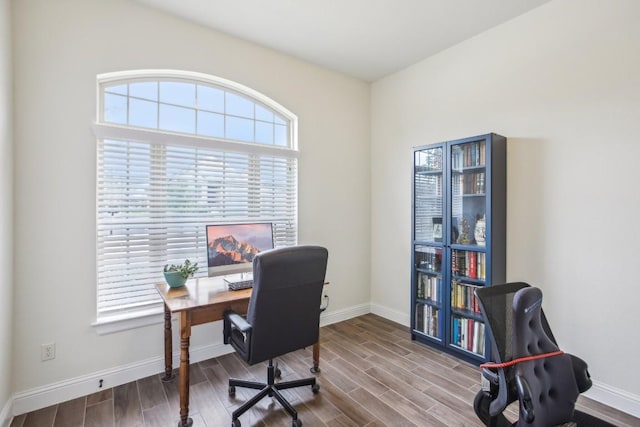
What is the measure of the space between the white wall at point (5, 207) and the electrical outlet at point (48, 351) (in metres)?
0.16

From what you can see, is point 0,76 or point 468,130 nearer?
point 0,76

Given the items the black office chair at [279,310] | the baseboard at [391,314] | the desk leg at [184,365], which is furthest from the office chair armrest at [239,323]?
the baseboard at [391,314]

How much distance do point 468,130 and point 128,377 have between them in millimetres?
3658

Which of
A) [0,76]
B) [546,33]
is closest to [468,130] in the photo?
[546,33]

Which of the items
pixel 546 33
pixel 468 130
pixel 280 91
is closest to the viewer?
pixel 546 33

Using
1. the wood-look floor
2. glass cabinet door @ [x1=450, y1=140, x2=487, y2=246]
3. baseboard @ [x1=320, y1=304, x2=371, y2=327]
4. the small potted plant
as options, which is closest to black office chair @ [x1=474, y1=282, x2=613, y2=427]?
the wood-look floor

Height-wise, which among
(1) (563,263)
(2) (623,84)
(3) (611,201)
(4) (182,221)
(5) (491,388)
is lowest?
(5) (491,388)

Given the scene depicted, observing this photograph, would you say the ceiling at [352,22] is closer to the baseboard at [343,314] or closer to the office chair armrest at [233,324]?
the office chair armrest at [233,324]

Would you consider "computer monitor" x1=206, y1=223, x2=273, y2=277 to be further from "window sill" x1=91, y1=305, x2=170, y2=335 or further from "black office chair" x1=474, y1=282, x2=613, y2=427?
"black office chair" x1=474, y1=282, x2=613, y2=427

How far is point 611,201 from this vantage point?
82.1 inches

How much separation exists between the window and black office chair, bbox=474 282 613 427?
2.25m

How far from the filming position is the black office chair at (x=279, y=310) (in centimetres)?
174

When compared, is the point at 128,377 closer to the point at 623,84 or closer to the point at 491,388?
the point at 491,388

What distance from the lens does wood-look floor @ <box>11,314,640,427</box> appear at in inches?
75.9
